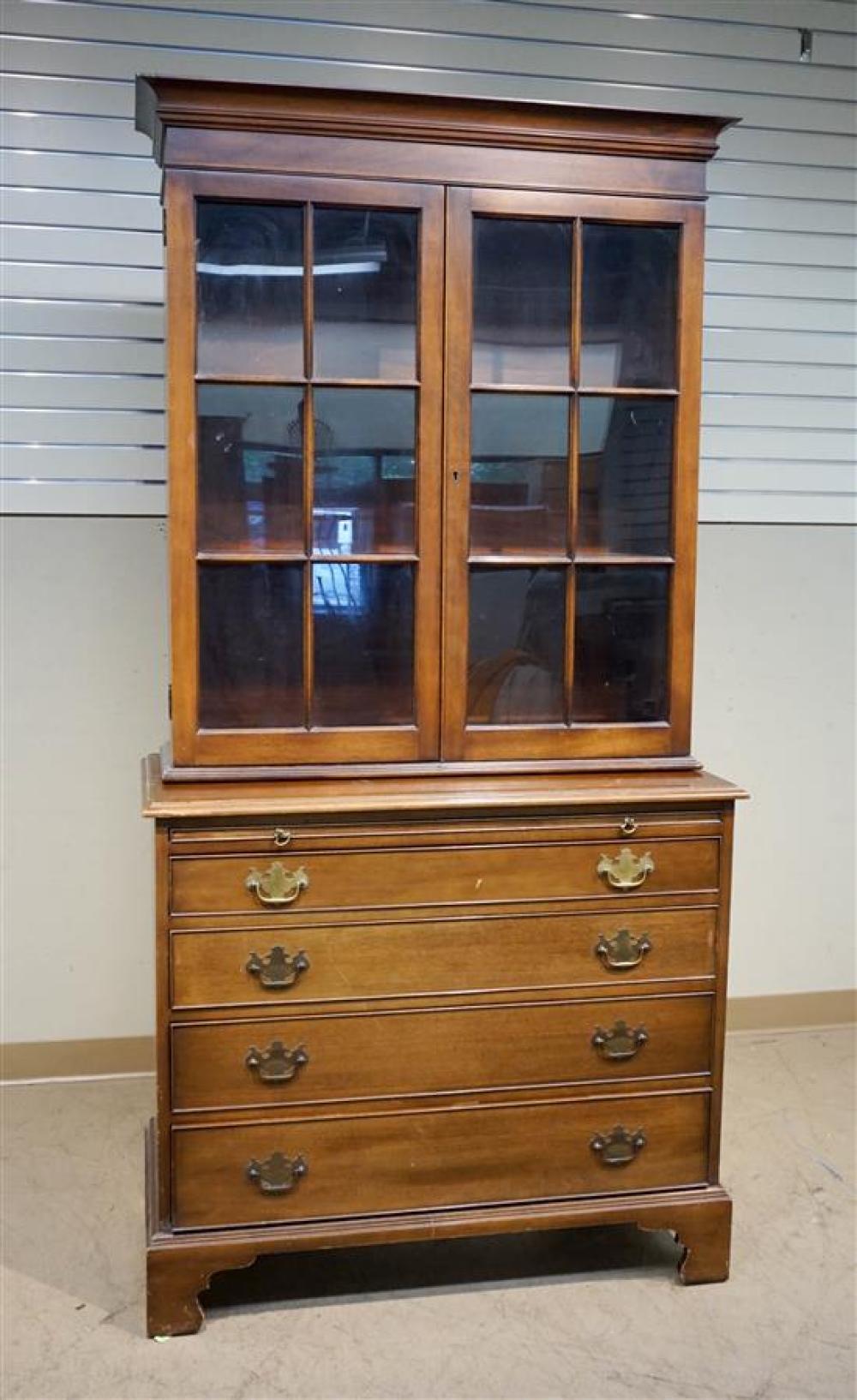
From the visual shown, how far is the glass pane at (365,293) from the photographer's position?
85.3 inches

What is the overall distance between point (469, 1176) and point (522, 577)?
1.10 m

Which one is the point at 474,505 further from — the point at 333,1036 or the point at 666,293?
the point at 333,1036

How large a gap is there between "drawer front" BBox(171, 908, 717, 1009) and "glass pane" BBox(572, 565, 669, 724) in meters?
0.39

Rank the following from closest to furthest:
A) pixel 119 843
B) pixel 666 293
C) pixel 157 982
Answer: pixel 157 982 < pixel 666 293 < pixel 119 843

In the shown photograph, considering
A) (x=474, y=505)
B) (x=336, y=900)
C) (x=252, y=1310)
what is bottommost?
(x=252, y=1310)

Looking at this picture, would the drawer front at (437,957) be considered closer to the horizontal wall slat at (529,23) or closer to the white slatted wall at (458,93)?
the white slatted wall at (458,93)

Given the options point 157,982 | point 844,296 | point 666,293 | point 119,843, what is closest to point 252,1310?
point 157,982

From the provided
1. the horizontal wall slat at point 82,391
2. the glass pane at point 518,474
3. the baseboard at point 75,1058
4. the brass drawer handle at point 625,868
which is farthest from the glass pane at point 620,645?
the baseboard at point 75,1058

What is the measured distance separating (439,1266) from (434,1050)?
0.47 m

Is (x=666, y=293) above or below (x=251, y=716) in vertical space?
above

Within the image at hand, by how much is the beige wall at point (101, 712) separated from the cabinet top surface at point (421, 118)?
1093mm

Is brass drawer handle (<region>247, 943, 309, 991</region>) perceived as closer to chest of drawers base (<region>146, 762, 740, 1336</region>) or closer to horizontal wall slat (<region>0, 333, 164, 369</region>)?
chest of drawers base (<region>146, 762, 740, 1336</region>)

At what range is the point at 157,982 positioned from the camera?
213 cm

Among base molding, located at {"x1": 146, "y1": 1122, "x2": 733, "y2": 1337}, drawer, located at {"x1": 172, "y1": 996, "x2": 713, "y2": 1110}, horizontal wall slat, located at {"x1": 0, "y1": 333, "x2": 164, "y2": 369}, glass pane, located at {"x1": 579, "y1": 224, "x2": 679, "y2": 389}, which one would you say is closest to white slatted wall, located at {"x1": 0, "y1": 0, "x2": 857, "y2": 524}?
horizontal wall slat, located at {"x1": 0, "y1": 333, "x2": 164, "y2": 369}
